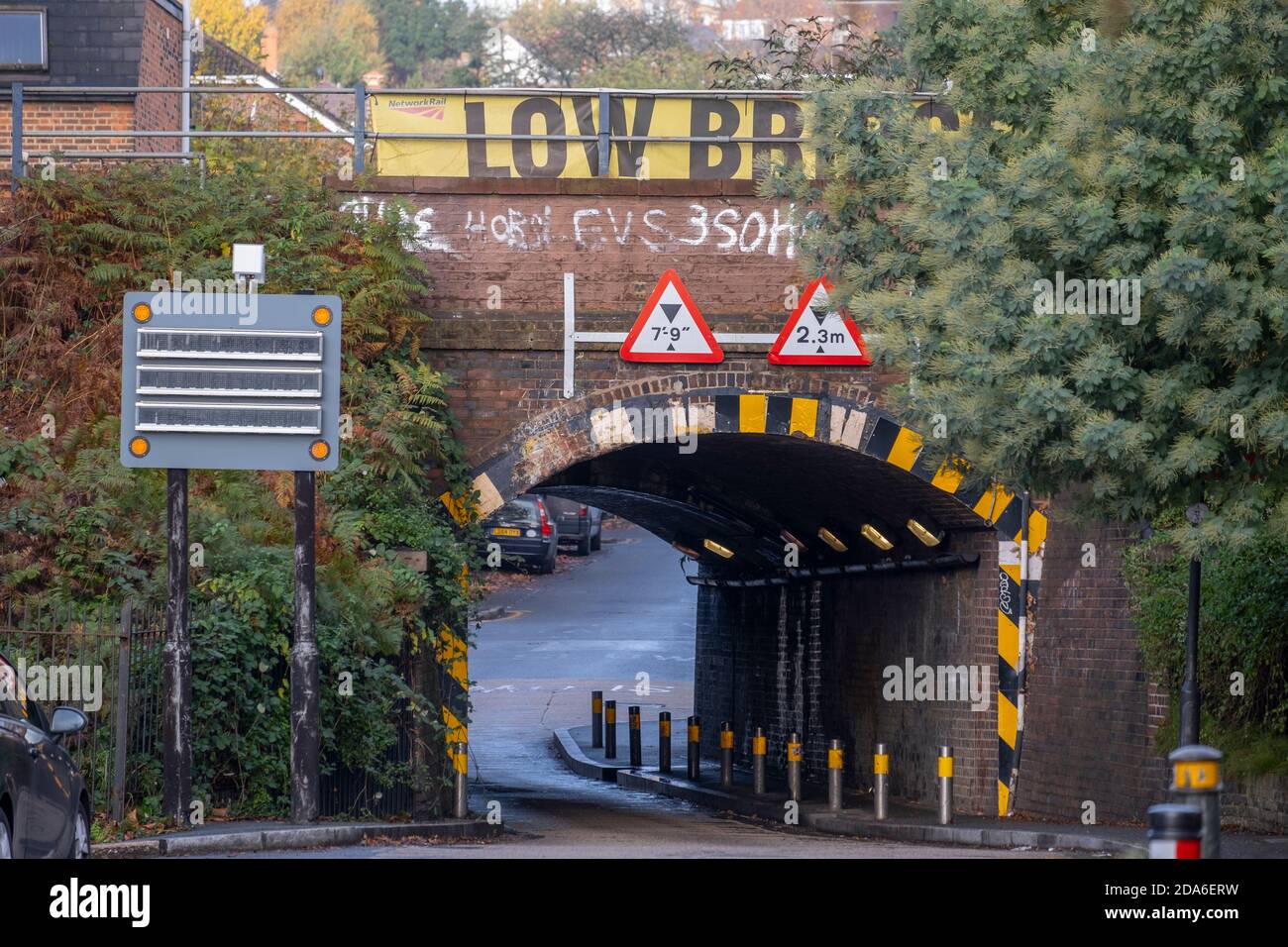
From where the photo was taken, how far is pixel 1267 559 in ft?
51.0

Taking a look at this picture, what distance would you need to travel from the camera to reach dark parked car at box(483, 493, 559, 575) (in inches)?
1977

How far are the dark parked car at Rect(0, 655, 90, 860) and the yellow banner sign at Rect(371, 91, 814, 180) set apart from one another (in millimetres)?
9420

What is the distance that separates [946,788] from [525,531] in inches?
1363

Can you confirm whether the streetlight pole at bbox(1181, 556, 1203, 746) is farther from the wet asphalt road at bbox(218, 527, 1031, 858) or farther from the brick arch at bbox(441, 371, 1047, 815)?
the brick arch at bbox(441, 371, 1047, 815)

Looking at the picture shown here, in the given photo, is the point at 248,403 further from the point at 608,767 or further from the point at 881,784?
the point at 608,767

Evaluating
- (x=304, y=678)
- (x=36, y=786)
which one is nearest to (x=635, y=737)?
(x=304, y=678)

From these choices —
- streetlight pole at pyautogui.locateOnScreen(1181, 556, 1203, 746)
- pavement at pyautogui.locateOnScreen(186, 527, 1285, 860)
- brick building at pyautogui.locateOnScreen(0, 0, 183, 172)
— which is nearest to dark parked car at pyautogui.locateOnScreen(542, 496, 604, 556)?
pavement at pyautogui.locateOnScreen(186, 527, 1285, 860)

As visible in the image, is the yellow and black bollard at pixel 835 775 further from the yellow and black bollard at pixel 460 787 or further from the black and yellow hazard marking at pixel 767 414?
the yellow and black bollard at pixel 460 787

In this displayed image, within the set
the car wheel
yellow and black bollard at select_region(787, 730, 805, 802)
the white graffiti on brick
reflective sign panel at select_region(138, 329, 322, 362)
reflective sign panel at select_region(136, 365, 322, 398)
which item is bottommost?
yellow and black bollard at select_region(787, 730, 805, 802)

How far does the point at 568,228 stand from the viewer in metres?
18.0

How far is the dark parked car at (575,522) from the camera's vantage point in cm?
5866

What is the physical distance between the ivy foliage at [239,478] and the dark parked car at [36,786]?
408 centimetres

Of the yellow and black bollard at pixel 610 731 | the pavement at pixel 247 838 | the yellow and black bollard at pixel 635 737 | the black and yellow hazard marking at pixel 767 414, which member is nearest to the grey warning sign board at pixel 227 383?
the pavement at pixel 247 838
